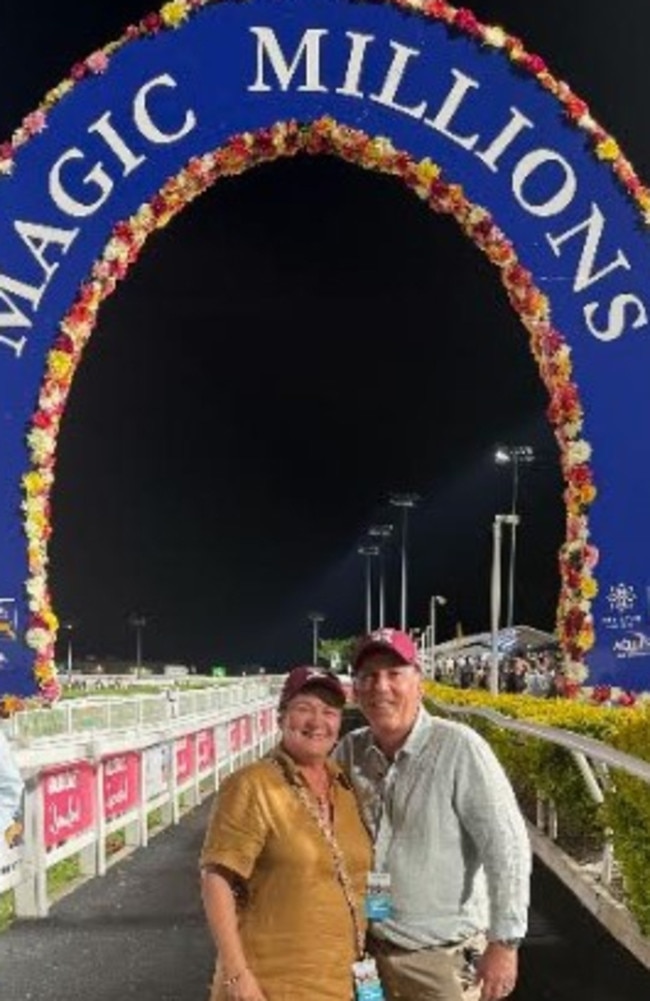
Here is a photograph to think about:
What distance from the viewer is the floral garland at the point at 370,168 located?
1220 cm

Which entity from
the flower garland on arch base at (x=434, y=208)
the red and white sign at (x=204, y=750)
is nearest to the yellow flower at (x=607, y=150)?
the flower garland on arch base at (x=434, y=208)

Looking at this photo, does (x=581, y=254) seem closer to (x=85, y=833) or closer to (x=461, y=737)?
(x=85, y=833)

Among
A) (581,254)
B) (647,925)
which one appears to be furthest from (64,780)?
(581,254)

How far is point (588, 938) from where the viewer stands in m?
8.26

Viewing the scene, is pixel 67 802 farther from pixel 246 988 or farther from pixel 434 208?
pixel 246 988

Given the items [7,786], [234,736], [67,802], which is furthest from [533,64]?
[234,736]

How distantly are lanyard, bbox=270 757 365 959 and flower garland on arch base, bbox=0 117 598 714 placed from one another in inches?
343

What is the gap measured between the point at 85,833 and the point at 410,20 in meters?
6.84

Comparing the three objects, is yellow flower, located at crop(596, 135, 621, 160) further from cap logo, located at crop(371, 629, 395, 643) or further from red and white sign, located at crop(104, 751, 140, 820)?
cap logo, located at crop(371, 629, 395, 643)

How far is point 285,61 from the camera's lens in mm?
13117

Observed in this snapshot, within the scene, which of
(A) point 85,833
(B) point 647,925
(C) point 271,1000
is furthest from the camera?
(A) point 85,833

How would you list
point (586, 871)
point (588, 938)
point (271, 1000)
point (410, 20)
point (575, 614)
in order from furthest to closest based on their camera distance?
point (410, 20) → point (575, 614) → point (586, 871) → point (588, 938) → point (271, 1000)

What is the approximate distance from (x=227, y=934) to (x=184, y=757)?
13.3 metres

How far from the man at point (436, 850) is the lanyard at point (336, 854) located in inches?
3.2
